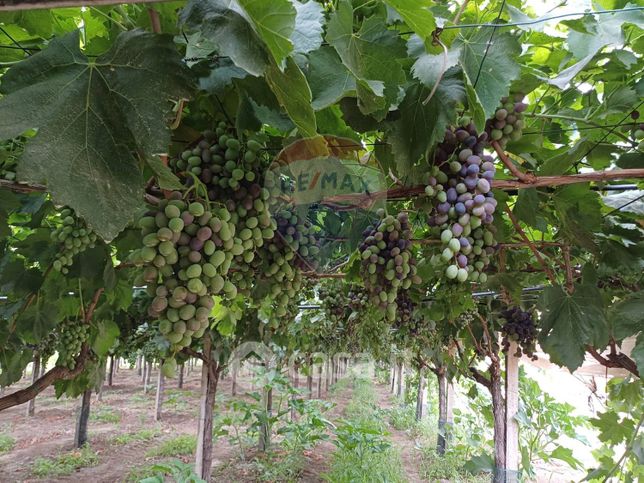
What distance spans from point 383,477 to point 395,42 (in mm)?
8105

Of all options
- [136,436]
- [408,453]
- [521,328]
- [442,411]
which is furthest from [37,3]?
[136,436]

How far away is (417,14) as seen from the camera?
3.45 ft

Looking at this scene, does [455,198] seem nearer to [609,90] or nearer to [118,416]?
[609,90]

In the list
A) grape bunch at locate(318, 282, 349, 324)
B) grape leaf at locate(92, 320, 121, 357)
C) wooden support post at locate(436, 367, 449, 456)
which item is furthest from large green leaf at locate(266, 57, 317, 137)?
wooden support post at locate(436, 367, 449, 456)

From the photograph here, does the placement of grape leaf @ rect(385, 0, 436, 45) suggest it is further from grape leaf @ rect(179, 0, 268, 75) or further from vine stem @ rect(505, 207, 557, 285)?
vine stem @ rect(505, 207, 557, 285)

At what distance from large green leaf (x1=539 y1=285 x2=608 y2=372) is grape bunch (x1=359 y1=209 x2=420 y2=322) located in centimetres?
110

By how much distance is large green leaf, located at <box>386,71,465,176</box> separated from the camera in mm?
1349

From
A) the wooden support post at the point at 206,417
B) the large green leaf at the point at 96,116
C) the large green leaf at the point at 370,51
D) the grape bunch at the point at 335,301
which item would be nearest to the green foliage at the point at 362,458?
the wooden support post at the point at 206,417

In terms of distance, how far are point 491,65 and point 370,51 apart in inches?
14.2

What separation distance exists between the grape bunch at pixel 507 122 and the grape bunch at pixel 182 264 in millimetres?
945

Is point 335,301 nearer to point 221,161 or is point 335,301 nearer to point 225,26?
point 221,161

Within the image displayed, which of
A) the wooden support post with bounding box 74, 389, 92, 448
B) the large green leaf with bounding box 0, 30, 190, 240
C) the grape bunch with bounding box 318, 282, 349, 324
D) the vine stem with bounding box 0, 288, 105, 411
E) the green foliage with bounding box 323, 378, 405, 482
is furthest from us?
the wooden support post with bounding box 74, 389, 92, 448

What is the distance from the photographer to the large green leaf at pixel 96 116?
94 centimetres

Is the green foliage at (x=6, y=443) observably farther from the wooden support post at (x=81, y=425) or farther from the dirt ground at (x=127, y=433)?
the wooden support post at (x=81, y=425)
